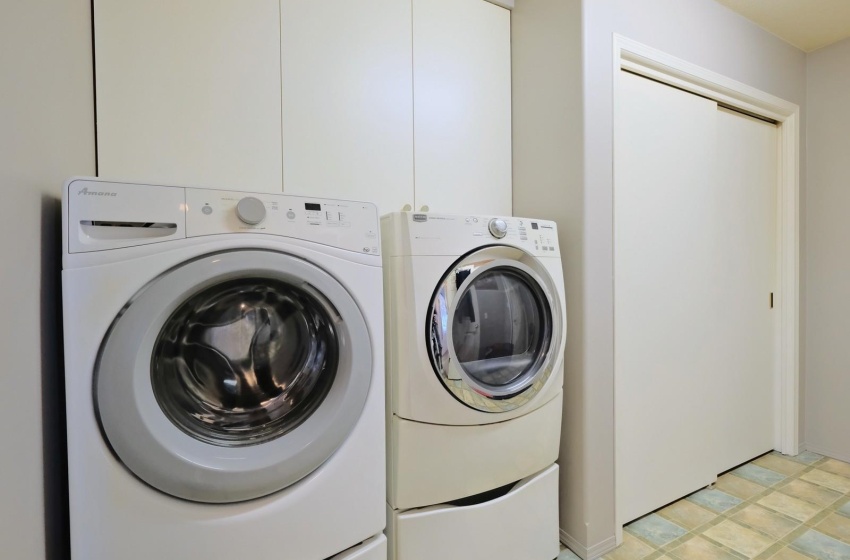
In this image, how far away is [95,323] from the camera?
733 millimetres

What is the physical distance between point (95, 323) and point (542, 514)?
139cm

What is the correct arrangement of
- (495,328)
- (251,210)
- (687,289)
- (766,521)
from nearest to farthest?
(251,210)
(495,328)
(766,521)
(687,289)

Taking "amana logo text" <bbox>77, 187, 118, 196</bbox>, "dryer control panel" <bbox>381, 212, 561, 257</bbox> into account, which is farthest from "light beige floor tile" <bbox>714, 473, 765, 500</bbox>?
"amana logo text" <bbox>77, 187, 118, 196</bbox>

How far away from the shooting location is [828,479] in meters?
1.94

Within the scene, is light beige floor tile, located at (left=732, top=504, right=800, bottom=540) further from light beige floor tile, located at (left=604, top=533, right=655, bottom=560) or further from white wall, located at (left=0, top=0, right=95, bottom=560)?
white wall, located at (left=0, top=0, right=95, bottom=560)

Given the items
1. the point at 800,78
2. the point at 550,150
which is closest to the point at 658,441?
the point at 550,150

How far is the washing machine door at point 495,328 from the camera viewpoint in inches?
43.9

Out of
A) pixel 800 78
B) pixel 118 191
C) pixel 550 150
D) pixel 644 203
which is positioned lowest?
pixel 118 191

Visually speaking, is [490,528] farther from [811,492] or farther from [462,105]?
[811,492]

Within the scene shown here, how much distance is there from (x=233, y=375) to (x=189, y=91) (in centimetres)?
86

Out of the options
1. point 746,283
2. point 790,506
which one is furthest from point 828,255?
point 790,506

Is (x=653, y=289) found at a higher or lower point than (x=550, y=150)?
lower

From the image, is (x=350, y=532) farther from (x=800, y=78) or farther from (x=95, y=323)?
(x=800, y=78)

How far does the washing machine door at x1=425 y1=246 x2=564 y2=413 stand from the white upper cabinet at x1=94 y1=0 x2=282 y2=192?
27.9 inches
